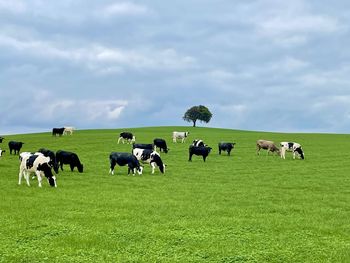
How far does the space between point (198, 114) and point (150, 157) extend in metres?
96.5

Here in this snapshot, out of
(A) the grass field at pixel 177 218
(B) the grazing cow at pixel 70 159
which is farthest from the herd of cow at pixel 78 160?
(A) the grass field at pixel 177 218

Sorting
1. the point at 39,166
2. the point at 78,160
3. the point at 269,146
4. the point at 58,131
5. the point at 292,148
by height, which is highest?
the point at 58,131

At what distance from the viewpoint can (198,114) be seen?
433 feet

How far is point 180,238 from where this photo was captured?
47.6 ft

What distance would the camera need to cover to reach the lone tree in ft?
433

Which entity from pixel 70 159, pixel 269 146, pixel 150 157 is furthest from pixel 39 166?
pixel 269 146

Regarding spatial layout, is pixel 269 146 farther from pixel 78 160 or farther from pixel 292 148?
pixel 78 160

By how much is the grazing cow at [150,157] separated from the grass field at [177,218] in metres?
1.26

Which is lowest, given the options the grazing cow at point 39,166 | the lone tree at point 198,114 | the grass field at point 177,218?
the grass field at point 177,218

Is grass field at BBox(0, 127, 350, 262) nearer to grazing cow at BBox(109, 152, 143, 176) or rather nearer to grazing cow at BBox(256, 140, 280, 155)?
grazing cow at BBox(109, 152, 143, 176)

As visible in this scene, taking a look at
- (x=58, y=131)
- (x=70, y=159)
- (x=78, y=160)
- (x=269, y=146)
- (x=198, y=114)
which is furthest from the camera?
(x=198, y=114)

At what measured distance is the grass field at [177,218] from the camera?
1302 cm

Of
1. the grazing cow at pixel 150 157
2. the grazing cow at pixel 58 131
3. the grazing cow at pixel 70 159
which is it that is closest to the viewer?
the grazing cow at pixel 150 157

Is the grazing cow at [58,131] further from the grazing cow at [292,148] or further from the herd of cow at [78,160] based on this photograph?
the grazing cow at [292,148]
